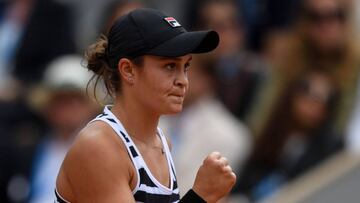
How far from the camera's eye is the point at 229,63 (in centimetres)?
991

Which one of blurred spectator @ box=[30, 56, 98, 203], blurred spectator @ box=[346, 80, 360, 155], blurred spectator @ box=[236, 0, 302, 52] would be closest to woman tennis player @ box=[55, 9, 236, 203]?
blurred spectator @ box=[30, 56, 98, 203]

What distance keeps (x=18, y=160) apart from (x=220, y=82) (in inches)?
76.3

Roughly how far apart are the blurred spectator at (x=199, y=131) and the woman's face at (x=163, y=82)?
3.11 meters

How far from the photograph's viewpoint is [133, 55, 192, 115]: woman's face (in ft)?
16.4

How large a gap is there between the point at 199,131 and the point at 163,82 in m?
3.50

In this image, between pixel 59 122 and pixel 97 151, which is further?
pixel 59 122

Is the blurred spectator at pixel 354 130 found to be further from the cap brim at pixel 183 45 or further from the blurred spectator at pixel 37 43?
the cap brim at pixel 183 45

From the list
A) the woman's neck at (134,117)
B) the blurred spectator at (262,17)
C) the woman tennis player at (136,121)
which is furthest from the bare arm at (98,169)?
the blurred spectator at (262,17)

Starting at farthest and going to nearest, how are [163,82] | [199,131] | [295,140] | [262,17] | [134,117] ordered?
[262,17] → [295,140] → [199,131] → [134,117] → [163,82]

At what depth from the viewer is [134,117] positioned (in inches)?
203

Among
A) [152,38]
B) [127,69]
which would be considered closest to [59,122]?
[127,69]

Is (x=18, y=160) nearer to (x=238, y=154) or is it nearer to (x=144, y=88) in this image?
(x=238, y=154)

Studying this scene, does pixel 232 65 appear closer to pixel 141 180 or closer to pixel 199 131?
pixel 199 131

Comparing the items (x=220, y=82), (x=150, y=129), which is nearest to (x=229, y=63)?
(x=220, y=82)
